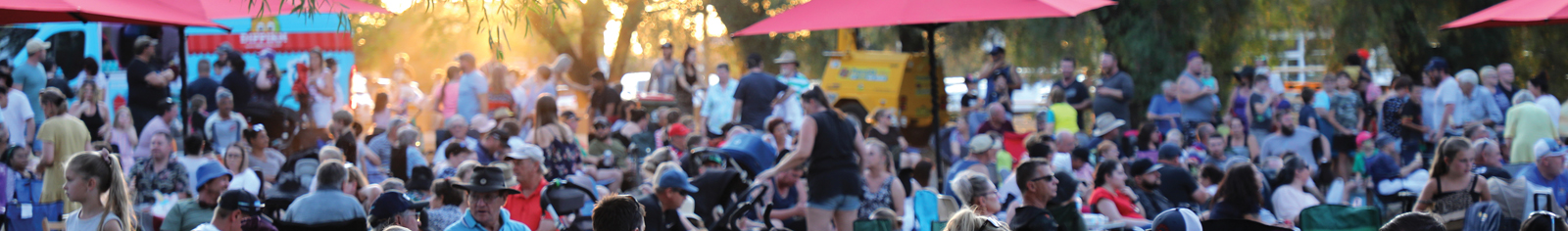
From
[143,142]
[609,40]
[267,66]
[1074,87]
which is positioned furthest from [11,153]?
[609,40]

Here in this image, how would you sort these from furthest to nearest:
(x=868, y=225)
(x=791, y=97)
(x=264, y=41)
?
(x=264, y=41)
(x=791, y=97)
(x=868, y=225)

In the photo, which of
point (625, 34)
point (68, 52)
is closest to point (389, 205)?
point (68, 52)

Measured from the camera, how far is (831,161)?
6.80 meters

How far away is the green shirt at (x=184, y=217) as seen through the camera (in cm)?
Answer: 552

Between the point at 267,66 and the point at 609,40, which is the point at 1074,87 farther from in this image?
the point at 609,40

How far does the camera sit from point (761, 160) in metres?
8.45

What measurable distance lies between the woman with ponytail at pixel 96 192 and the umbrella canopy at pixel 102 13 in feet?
2.62

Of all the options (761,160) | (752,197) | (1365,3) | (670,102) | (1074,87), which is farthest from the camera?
(670,102)

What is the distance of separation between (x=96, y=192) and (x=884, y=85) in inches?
396

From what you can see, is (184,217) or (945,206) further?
(945,206)

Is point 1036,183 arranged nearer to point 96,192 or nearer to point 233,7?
point 96,192

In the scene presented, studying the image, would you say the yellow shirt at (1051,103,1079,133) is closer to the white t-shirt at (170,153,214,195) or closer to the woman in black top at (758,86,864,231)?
the woman in black top at (758,86,864,231)

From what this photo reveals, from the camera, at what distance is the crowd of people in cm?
555

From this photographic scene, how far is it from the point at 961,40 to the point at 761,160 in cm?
850
